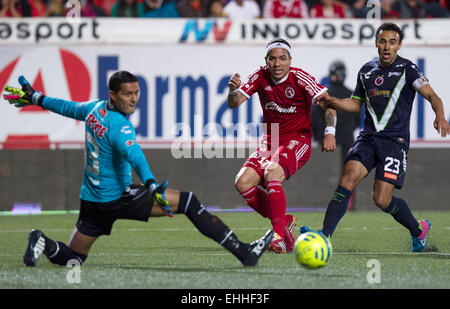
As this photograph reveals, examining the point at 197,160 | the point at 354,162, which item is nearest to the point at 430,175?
the point at 197,160

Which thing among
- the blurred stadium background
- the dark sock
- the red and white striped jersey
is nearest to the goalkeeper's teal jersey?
the red and white striped jersey

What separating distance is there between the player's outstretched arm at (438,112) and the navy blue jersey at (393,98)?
0.38ft

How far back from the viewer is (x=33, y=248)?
6551 millimetres

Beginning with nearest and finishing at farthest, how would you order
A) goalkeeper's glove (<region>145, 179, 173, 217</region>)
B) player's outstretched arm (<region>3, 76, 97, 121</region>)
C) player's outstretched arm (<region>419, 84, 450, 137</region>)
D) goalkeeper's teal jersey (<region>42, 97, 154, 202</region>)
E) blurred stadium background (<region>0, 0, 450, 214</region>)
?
goalkeeper's glove (<region>145, 179, 173, 217</region>)
goalkeeper's teal jersey (<region>42, 97, 154, 202</region>)
player's outstretched arm (<region>3, 76, 97, 121</region>)
player's outstretched arm (<region>419, 84, 450, 137</region>)
blurred stadium background (<region>0, 0, 450, 214</region>)

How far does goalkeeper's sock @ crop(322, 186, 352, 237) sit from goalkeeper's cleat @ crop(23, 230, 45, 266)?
2451mm

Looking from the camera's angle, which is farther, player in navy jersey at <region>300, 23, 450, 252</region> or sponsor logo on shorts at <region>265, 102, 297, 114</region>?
sponsor logo on shorts at <region>265, 102, 297, 114</region>

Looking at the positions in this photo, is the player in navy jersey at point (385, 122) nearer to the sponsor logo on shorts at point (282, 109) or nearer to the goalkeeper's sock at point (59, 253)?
the sponsor logo on shorts at point (282, 109)

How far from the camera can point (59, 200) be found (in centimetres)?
1377

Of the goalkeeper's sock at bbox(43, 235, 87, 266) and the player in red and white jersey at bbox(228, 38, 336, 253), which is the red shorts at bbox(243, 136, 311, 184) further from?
the goalkeeper's sock at bbox(43, 235, 87, 266)

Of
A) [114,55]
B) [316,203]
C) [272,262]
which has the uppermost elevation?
[114,55]

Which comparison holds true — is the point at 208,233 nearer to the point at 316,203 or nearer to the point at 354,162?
the point at 354,162

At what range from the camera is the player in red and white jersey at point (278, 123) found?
827cm

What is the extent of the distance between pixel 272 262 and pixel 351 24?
8.06m

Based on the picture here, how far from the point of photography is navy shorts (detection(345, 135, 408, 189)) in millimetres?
7691
